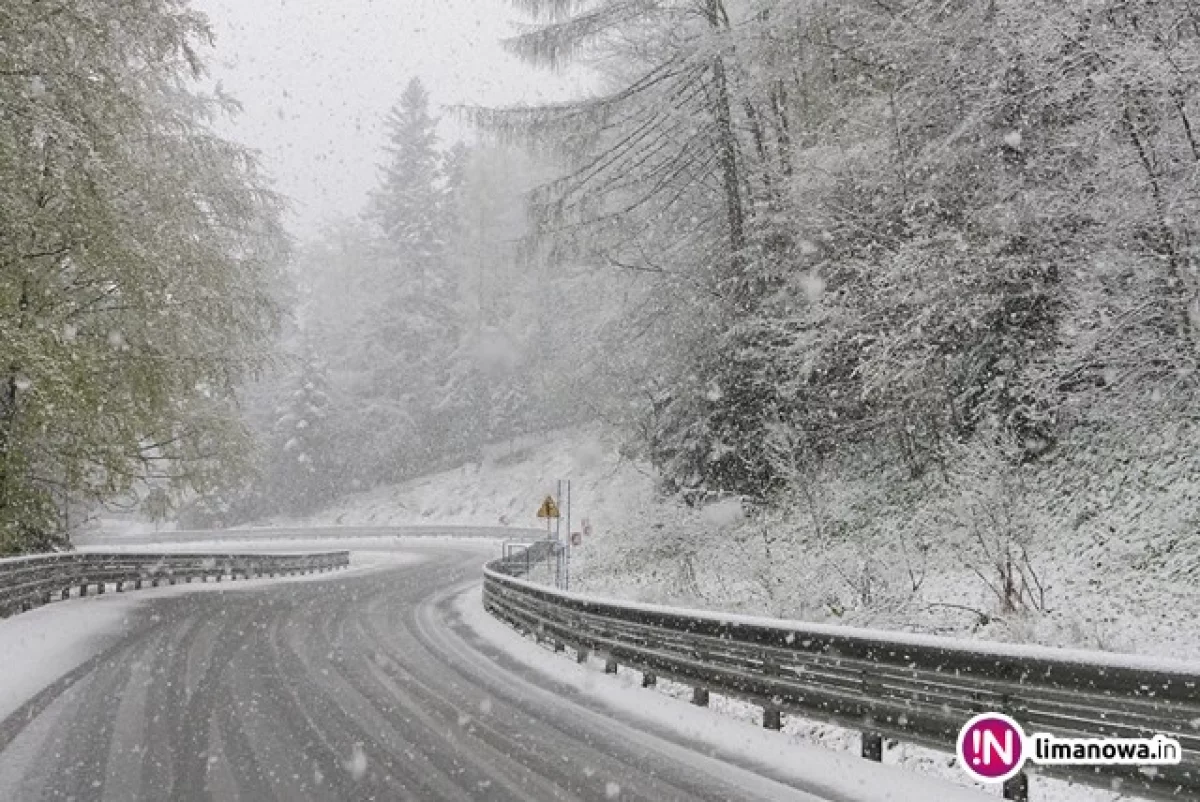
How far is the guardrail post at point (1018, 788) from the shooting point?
6.25 meters

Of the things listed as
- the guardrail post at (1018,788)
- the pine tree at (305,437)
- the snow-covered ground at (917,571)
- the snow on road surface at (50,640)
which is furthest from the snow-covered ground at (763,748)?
the pine tree at (305,437)

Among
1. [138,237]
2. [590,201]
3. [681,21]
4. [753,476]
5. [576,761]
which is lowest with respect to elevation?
[576,761]

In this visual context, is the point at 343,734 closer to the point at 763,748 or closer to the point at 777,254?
the point at 763,748

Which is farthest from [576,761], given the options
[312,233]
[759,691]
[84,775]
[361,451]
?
[312,233]

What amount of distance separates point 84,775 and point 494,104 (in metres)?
16.8

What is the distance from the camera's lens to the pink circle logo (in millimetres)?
6215

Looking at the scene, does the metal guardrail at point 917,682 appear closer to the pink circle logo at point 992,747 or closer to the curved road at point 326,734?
the pink circle logo at point 992,747

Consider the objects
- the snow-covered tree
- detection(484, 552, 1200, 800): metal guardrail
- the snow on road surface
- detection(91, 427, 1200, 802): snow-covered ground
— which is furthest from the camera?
the snow on road surface

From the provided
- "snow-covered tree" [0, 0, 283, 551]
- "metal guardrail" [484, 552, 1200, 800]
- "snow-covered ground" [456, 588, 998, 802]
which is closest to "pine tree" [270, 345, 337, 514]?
"snow-covered tree" [0, 0, 283, 551]

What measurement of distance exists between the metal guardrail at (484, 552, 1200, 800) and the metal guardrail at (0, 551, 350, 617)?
11.3 meters

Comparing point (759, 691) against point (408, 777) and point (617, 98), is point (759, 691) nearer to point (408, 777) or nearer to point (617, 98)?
point (408, 777)

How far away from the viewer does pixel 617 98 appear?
66.4ft

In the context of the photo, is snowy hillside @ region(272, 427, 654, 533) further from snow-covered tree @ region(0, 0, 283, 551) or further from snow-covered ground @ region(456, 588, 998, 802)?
snow-covered ground @ region(456, 588, 998, 802)

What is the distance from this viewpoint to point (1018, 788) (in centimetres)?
630
